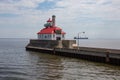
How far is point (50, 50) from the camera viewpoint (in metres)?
65.4

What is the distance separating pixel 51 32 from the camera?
72.4 m

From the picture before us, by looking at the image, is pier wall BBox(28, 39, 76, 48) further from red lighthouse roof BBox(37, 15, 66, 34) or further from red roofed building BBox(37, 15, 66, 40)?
red lighthouse roof BBox(37, 15, 66, 34)

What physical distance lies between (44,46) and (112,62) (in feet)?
108

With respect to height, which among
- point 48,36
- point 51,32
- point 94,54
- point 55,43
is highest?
point 51,32

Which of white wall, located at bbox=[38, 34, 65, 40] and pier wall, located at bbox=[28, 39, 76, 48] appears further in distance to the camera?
white wall, located at bbox=[38, 34, 65, 40]

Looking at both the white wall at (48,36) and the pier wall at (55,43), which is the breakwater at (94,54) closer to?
the pier wall at (55,43)

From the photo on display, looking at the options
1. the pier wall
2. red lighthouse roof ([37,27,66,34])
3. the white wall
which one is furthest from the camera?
red lighthouse roof ([37,27,66,34])

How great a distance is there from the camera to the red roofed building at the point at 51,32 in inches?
2859

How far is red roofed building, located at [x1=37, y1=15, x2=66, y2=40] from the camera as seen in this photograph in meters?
72.6

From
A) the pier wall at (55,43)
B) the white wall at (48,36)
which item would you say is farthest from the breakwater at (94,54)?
the white wall at (48,36)

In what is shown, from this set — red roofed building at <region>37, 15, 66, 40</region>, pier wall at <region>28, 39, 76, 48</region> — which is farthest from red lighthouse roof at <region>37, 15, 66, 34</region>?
pier wall at <region>28, 39, 76, 48</region>

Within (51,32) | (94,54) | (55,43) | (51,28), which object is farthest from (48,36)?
(94,54)

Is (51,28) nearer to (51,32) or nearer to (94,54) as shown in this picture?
(51,32)

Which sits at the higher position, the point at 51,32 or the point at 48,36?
the point at 51,32
